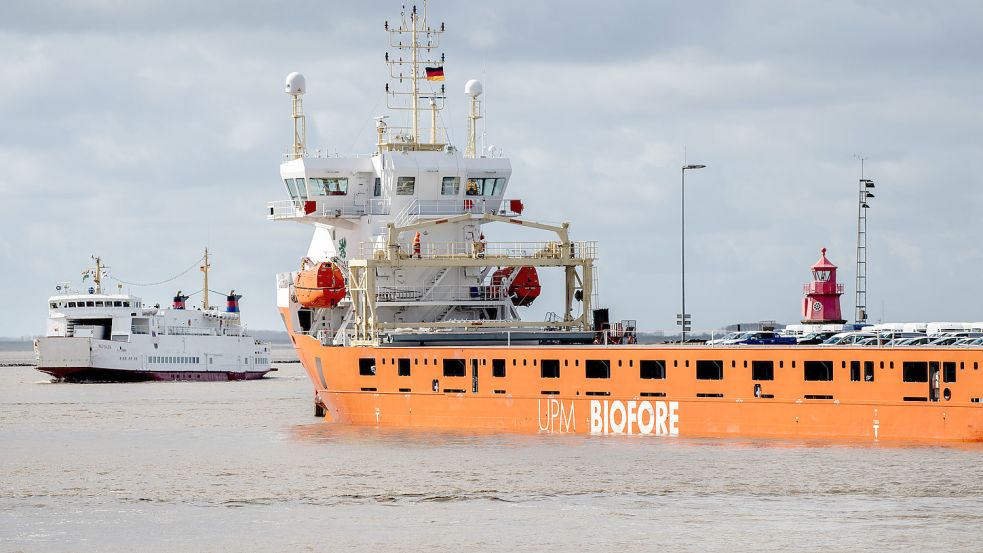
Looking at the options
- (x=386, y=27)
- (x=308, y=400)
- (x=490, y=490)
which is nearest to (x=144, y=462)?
(x=490, y=490)

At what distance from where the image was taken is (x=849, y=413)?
1606 inches

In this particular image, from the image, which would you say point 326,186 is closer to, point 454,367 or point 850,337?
point 454,367

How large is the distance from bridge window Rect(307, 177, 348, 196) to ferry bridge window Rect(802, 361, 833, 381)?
18.6 m

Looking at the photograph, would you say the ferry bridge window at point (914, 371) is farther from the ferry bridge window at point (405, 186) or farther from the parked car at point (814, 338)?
the ferry bridge window at point (405, 186)

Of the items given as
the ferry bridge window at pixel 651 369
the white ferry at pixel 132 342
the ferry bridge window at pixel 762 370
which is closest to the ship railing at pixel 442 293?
the ferry bridge window at pixel 651 369

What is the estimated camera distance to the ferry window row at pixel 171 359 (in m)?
107


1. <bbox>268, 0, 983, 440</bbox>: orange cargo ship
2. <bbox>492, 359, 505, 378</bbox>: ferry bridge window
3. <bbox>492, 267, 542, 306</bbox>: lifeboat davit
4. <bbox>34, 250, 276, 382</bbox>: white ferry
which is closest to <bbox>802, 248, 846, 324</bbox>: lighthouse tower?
<bbox>268, 0, 983, 440</bbox>: orange cargo ship

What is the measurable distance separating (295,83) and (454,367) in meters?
14.6

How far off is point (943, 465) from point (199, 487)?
1761 cm

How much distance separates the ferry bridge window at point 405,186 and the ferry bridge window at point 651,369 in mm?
12417

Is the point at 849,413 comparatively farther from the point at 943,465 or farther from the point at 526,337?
the point at 526,337

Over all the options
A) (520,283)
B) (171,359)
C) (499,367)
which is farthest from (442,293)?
(171,359)

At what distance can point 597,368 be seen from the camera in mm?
44406

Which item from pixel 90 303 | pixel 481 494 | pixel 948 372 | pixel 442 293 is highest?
pixel 90 303
